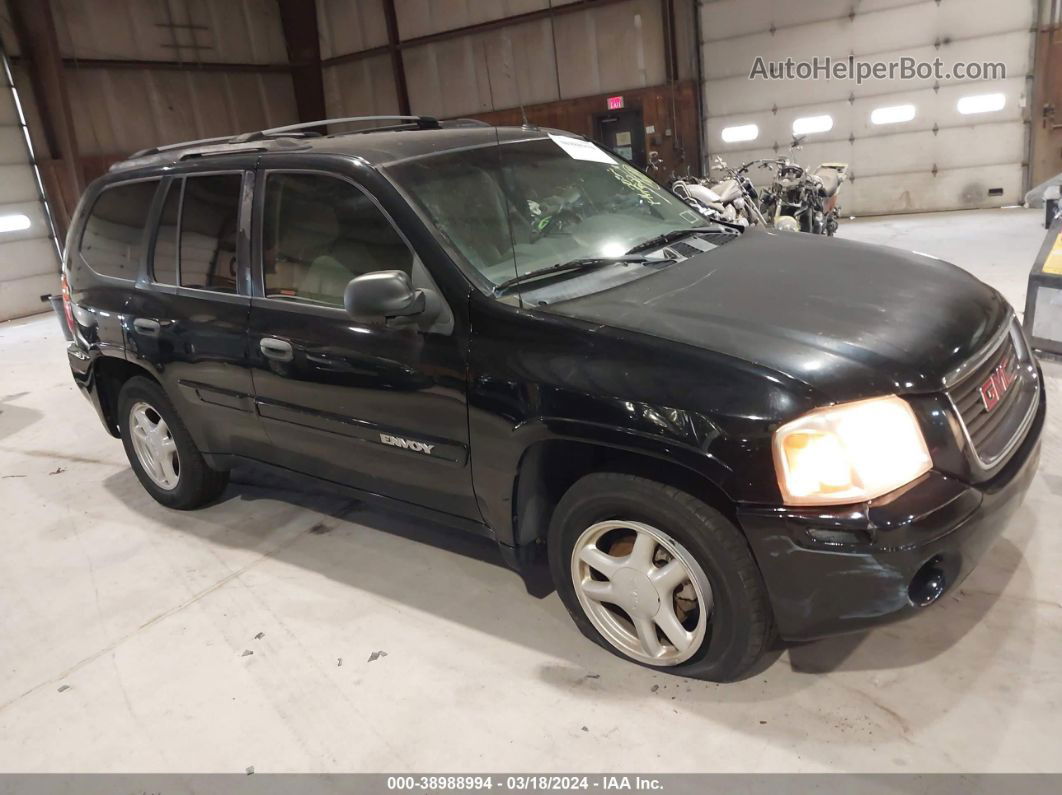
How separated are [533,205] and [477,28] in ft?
44.2

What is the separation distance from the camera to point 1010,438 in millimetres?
2098

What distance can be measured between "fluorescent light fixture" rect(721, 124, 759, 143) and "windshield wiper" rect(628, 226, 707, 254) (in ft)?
36.8

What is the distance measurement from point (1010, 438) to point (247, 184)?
270cm

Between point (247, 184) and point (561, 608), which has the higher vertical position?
point (247, 184)

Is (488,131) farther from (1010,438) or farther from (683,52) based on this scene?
(683,52)

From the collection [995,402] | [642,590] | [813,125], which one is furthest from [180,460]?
[813,125]

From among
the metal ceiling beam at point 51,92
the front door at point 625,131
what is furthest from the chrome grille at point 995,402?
the metal ceiling beam at point 51,92

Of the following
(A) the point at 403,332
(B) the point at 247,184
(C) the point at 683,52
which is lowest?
(A) the point at 403,332

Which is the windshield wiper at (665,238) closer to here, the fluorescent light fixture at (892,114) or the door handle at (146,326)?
the door handle at (146,326)

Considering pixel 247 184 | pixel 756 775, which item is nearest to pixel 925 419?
pixel 756 775

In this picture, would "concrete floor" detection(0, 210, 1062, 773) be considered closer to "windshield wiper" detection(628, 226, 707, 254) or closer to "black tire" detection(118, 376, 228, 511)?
"black tire" detection(118, 376, 228, 511)

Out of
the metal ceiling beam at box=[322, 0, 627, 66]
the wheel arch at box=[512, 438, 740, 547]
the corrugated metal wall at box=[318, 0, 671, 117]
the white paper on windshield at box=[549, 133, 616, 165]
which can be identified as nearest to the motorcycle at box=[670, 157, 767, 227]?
the white paper on windshield at box=[549, 133, 616, 165]

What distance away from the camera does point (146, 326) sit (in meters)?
3.34

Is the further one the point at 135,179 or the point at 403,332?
the point at 135,179
